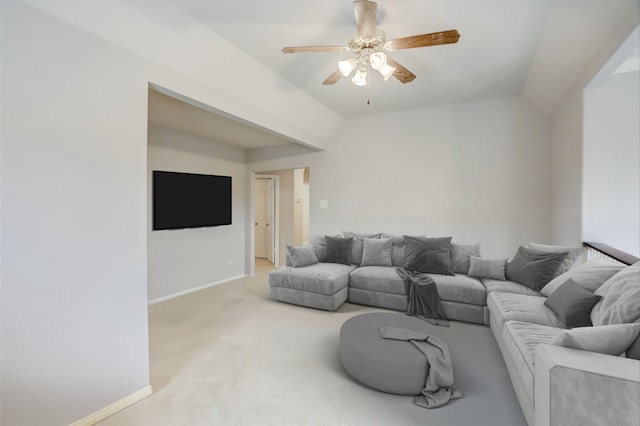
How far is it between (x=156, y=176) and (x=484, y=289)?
4.55m

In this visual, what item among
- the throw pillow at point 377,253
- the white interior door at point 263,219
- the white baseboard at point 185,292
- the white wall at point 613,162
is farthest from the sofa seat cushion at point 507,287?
the white interior door at point 263,219

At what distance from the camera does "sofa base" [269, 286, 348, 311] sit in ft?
11.7

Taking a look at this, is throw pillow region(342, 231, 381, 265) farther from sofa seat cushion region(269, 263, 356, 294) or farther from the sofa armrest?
the sofa armrest

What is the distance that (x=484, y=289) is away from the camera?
315 cm

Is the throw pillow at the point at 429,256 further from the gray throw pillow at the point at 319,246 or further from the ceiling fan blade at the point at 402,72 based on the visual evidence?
the ceiling fan blade at the point at 402,72

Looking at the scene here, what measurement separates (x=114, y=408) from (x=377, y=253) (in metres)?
3.30

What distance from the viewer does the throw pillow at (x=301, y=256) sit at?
4.12 metres

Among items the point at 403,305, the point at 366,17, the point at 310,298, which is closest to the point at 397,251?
the point at 403,305

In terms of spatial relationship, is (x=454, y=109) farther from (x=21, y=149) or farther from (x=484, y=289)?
(x=21, y=149)

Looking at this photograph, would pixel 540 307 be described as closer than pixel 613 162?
Yes

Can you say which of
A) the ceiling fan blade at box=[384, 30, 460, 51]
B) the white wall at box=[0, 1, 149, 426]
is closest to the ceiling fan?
the ceiling fan blade at box=[384, 30, 460, 51]

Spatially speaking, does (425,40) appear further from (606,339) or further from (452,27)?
(606,339)

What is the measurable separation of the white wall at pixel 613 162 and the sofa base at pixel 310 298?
9.67 ft

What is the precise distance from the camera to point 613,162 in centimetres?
291
